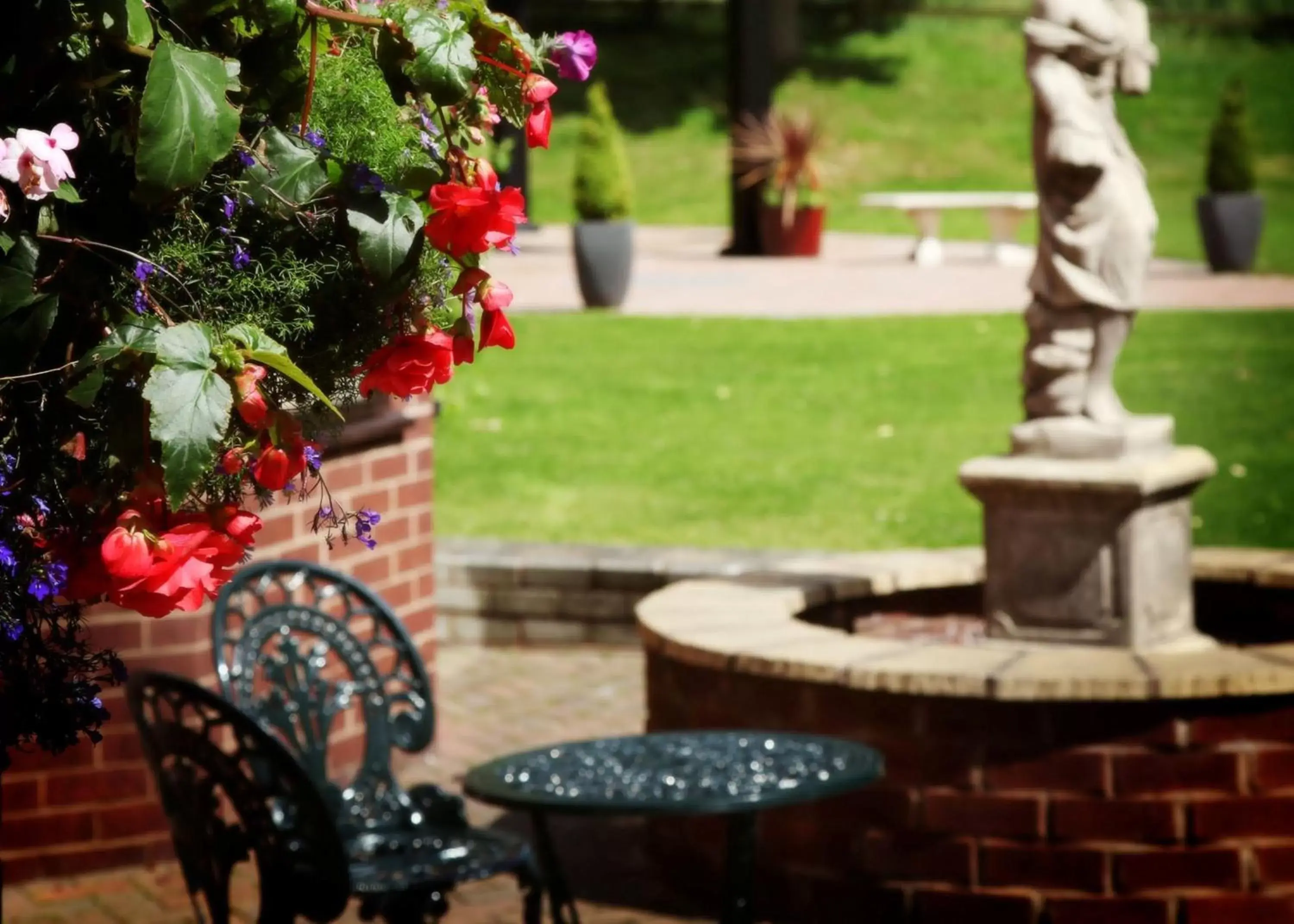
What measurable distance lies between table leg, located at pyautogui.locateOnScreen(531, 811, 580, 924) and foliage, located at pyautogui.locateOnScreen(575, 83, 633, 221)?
528 inches

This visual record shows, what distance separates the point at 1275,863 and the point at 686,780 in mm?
1638

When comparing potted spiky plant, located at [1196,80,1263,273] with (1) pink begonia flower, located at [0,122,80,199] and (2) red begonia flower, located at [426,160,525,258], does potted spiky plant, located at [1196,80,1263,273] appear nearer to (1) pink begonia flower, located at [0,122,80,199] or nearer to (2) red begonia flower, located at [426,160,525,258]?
(2) red begonia flower, located at [426,160,525,258]

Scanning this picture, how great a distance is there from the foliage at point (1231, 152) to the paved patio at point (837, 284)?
884 mm

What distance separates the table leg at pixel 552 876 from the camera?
405cm

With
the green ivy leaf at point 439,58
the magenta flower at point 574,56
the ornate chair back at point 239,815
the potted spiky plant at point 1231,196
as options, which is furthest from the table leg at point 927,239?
the green ivy leaf at point 439,58

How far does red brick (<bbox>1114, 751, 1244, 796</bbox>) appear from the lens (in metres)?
4.69

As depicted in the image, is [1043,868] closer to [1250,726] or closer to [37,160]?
[1250,726]

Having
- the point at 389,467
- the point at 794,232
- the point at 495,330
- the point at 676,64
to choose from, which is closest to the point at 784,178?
the point at 794,232

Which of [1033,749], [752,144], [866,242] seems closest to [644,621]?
[1033,749]

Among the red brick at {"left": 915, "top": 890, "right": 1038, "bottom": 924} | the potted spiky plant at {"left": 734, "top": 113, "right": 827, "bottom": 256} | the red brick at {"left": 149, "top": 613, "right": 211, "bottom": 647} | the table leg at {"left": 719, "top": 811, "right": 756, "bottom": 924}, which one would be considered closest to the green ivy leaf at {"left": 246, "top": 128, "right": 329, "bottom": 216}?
the table leg at {"left": 719, "top": 811, "right": 756, "bottom": 924}

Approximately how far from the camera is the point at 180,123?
1607mm

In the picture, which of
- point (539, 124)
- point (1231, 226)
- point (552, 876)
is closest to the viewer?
point (539, 124)

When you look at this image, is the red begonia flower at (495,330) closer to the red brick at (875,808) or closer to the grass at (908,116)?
the red brick at (875,808)

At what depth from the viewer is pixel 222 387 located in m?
1.59
